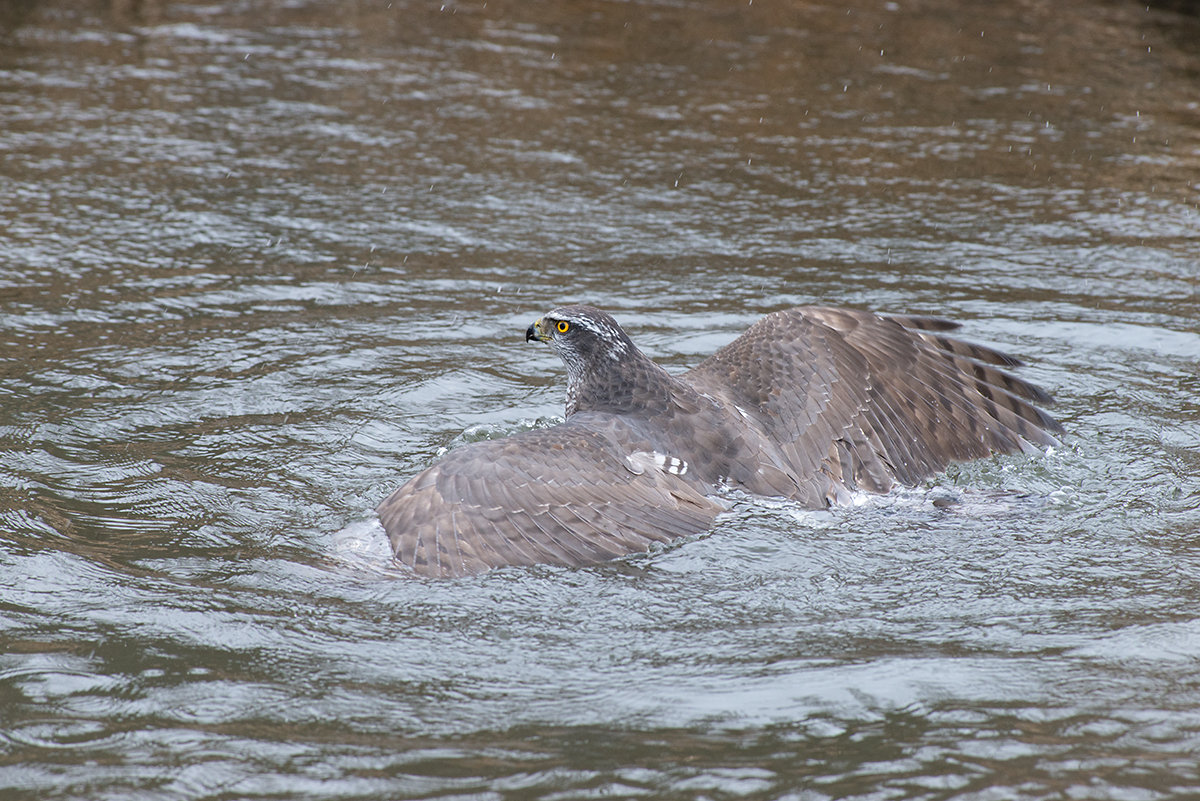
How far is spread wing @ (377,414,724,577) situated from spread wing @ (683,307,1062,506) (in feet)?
2.55

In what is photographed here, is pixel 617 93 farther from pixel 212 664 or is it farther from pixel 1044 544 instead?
pixel 212 664

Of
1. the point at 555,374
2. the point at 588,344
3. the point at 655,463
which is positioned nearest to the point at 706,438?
the point at 655,463

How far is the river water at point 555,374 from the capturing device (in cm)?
425

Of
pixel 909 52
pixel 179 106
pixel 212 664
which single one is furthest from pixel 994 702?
pixel 909 52

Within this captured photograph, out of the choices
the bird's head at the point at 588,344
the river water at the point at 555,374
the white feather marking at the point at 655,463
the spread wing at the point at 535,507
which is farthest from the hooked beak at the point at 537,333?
the white feather marking at the point at 655,463

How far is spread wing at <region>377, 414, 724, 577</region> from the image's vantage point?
532 cm

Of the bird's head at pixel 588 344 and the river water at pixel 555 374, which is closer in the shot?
the river water at pixel 555 374

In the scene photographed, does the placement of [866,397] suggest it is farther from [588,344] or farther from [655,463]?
[588,344]

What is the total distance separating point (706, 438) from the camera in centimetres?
616

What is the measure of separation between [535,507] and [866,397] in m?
2.11

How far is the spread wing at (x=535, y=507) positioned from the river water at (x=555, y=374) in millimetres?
126

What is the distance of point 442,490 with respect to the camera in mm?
5465

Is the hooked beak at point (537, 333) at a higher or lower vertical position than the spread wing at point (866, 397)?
higher

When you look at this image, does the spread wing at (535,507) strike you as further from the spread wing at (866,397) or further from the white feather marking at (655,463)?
the spread wing at (866,397)
